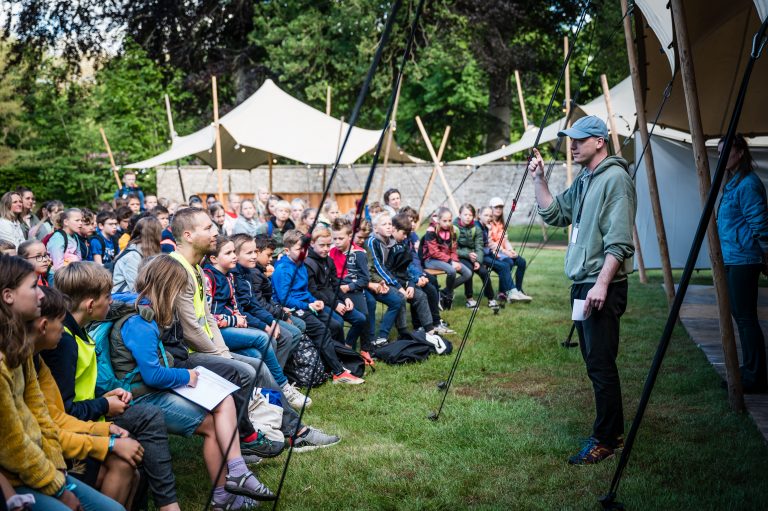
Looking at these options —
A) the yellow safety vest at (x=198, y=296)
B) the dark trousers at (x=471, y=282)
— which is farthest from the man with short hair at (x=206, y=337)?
the dark trousers at (x=471, y=282)

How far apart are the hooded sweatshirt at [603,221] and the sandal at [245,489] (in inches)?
86.1

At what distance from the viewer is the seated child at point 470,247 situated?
10461mm

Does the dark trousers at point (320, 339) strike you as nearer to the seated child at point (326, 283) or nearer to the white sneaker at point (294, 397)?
the seated child at point (326, 283)

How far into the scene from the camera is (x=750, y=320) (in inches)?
219

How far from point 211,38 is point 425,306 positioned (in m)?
20.8

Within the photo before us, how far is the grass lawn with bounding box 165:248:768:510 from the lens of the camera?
157 inches

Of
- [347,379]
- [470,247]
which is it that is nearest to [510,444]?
[347,379]

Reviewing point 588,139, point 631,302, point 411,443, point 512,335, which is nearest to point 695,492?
point 411,443

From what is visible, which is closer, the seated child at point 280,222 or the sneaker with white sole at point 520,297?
the seated child at point 280,222

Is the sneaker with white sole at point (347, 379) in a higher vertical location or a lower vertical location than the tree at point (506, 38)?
lower

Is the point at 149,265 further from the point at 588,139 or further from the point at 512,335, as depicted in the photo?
the point at 512,335

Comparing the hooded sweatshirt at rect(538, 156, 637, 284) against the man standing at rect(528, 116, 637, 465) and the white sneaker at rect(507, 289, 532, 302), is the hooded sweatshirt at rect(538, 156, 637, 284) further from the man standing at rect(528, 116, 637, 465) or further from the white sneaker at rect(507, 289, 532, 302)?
the white sneaker at rect(507, 289, 532, 302)

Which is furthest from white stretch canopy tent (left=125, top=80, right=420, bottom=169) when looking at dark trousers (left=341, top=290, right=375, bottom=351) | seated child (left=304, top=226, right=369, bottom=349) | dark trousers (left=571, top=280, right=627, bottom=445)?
dark trousers (left=571, top=280, right=627, bottom=445)

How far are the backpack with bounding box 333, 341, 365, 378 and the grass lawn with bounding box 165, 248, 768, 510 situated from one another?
0.40 feet
